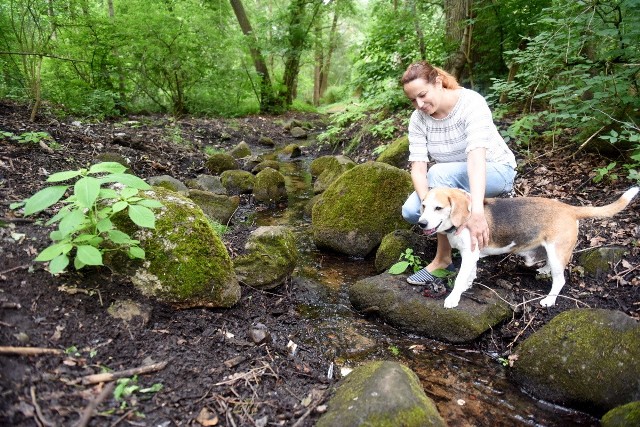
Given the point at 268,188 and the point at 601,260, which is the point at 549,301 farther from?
the point at 268,188

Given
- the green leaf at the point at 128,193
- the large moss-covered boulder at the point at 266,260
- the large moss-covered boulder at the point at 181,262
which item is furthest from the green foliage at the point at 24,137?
the green leaf at the point at 128,193

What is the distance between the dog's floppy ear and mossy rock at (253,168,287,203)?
481cm

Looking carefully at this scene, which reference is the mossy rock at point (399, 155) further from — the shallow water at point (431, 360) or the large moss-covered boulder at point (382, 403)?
the large moss-covered boulder at point (382, 403)

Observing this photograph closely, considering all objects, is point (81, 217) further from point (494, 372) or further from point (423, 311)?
point (494, 372)

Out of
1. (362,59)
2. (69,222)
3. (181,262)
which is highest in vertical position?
(362,59)

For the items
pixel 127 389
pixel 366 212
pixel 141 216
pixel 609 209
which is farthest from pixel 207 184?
pixel 609 209

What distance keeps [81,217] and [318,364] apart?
2.09 meters

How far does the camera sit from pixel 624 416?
95.5 inches

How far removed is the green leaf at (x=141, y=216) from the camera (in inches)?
99.0

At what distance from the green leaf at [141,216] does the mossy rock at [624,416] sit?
324cm

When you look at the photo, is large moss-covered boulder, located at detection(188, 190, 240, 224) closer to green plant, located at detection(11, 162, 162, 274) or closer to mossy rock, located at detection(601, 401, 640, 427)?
green plant, located at detection(11, 162, 162, 274)

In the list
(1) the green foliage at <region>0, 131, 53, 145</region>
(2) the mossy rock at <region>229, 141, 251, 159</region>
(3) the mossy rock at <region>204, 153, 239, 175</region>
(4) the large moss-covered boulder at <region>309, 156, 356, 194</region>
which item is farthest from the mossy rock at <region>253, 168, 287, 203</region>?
(1) the green foliage at <region>0, 131, 53, 145</region>

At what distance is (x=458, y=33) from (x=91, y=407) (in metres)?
9.92

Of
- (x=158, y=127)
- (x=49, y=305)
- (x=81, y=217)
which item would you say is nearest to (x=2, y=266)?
(x=49, y=305)
